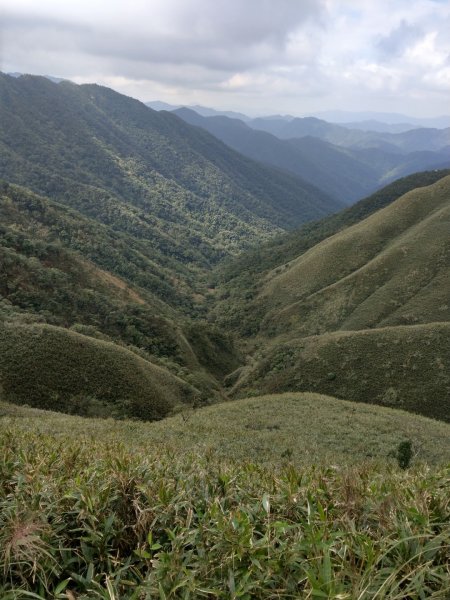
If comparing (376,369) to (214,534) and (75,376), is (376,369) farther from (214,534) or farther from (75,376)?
(214,534)

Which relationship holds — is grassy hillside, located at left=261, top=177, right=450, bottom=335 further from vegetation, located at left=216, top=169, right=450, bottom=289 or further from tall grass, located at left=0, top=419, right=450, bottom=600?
tall grass, located at left=0, top=419, right=450, bottom=600

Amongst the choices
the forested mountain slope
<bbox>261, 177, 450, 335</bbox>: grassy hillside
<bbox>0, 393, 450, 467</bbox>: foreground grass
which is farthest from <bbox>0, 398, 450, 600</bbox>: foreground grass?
<bbox>261, 177, 450, 335</bbox>: grassy hillside

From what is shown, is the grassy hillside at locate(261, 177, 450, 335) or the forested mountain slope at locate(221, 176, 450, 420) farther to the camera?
the grassy hillside at locate(261, 177, 450, 335)

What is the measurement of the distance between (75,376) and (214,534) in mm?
31487

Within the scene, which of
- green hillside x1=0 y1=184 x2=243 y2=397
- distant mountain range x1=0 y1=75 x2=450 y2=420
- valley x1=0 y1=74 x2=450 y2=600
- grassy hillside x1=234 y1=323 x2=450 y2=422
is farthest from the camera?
green hillside x1=0 y1=184 x2=243 y2=397

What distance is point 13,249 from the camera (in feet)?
188

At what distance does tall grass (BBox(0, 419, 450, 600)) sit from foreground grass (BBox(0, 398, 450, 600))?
0.02 metres

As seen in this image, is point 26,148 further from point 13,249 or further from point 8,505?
point 8,505

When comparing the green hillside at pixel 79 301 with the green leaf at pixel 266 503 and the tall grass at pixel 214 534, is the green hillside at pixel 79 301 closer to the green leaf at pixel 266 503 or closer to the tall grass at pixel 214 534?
the tall grass at pixel 214 534

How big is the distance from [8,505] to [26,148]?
220992 mm

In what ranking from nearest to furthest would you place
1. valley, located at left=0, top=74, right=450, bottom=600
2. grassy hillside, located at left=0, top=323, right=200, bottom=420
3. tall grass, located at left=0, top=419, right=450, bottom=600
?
tall grass, located at left=0, top=419, right=450, bottom=600
valley, located at left=0, top=74, right=450, bottom=600
grassy hillside, located at left=0, top=323, right=200, bottom=420

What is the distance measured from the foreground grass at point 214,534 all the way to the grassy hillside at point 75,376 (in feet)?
86.1

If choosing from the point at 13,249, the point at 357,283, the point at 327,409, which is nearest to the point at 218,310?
the point at 357,283

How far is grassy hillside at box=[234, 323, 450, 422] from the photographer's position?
37719 millimetres
